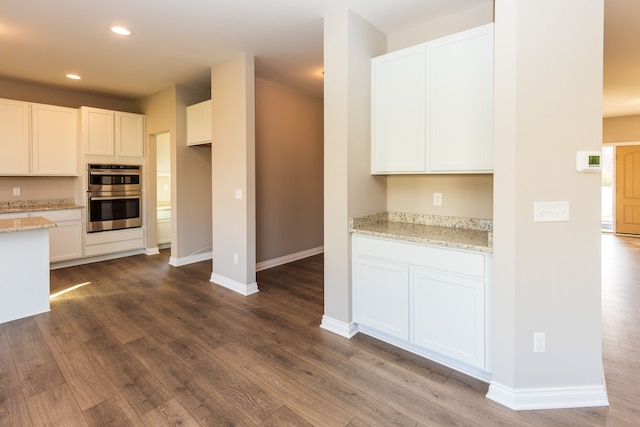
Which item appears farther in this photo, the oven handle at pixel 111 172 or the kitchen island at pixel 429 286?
the oven handle at pixel 111 172

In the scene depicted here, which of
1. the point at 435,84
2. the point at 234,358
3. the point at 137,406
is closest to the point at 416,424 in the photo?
the point at 234,358

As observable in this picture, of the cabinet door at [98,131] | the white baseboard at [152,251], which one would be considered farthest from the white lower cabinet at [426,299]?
the cabinet door at [98,131]

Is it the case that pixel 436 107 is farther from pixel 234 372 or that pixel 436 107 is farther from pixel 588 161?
pixel 234 372

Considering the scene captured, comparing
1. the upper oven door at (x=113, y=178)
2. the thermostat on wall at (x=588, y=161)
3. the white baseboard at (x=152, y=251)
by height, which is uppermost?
the upper oven door at (x=113, y=178)

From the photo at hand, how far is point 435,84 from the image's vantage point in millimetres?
2578

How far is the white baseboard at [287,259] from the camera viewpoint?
5004 mm

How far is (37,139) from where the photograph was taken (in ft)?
16.0

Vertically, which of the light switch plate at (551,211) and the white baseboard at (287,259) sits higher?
the light switch plate at (551,211)

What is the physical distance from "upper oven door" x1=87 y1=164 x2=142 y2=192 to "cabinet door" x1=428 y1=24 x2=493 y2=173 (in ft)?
16.6

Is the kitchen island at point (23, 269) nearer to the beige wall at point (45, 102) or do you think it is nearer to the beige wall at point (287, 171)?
the beige wall at point (45, 102)

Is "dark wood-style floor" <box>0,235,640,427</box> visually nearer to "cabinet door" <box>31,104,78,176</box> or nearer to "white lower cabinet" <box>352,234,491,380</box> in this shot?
"white lower cabinet" <box>352,234,491,380</box>

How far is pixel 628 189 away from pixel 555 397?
8.46m

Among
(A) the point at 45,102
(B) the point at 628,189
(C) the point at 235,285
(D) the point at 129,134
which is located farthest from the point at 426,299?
(B) the point at 628,189

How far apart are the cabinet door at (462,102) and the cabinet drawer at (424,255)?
2.14 feet
